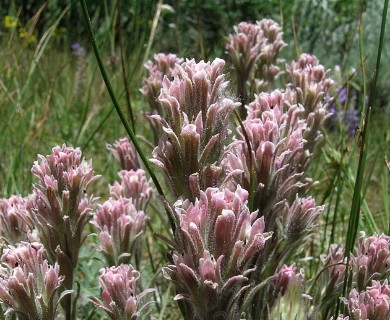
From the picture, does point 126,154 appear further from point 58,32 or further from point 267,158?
point 58,32

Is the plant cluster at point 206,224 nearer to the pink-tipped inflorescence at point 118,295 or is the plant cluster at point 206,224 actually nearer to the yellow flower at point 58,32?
the pink-tipped inflorescence at point 118,295

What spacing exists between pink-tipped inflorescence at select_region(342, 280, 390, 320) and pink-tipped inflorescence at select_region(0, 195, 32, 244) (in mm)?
759

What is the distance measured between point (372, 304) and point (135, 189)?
2.39ft

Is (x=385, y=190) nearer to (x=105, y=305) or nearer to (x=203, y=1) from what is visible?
(x=105, y=305)

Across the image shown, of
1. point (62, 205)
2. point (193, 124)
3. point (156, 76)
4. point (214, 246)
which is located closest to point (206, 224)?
point (214, 246)

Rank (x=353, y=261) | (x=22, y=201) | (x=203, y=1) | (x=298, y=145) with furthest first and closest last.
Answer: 1. (x=203, y=1)
2. (x=22, y=201)
3. (x=353, y=261)
4. (x=298, y=145)

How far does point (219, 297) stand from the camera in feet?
3.25

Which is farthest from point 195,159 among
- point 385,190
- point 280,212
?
point 385,190

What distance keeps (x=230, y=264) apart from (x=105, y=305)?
Result: 380 mm

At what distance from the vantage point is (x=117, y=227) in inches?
57.9

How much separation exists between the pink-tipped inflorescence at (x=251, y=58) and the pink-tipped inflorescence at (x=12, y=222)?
2.61 ft

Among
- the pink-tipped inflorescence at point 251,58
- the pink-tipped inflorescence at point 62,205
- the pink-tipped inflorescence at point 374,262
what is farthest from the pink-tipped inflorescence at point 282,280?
the pink-tipped inflorescence at point 251,58

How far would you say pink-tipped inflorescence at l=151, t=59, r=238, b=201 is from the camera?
1053 millimetres

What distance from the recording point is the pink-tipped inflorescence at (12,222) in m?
1.48
